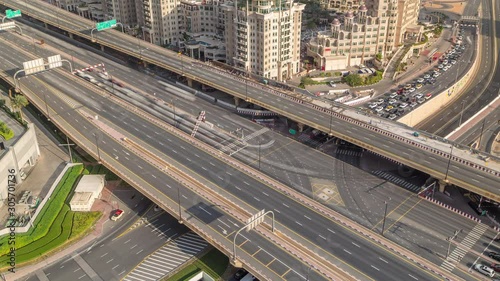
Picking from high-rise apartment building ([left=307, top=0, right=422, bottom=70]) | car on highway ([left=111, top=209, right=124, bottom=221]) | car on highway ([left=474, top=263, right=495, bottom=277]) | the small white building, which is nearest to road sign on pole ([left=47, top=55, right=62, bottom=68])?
the small white building

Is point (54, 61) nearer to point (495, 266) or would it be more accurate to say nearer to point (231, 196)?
point (231, 196)

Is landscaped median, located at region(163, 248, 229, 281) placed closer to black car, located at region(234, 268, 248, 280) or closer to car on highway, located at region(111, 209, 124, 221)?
black car, located at region(234, 268, 248, 280)

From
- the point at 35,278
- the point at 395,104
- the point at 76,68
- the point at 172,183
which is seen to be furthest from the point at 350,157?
the point at 76,68

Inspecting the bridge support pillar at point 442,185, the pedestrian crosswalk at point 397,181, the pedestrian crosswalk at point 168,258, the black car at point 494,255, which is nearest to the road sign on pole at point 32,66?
the pedestrian crosswalk at point 168,258

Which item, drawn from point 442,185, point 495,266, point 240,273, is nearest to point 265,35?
point 442,185

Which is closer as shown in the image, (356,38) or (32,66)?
(32,66)

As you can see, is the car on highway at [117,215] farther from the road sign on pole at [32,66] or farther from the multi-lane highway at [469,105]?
the multi-lane highway at [469,105]

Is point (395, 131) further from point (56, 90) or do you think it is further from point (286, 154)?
point (56, 90)
